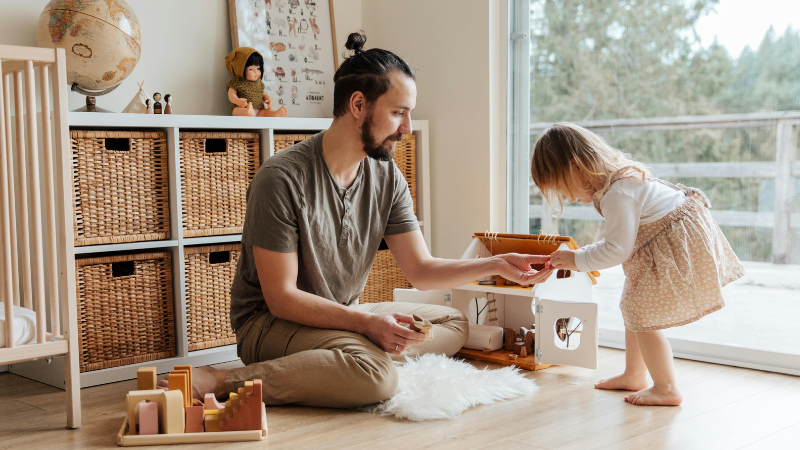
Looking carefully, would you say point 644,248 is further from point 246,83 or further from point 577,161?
point 246,83

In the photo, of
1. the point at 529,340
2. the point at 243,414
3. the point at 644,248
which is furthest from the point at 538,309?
the point at 243,414

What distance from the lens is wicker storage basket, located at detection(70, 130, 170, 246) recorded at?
1938 mm

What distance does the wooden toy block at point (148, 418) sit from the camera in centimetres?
145

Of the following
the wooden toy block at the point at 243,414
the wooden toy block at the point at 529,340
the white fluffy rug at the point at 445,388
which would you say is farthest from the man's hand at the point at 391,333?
the wooden toy block at the point at 529,340

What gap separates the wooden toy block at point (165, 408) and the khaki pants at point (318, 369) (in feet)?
0.66

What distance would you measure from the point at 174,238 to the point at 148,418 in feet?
2.47

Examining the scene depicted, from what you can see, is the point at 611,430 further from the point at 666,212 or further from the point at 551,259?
the point at 666,212

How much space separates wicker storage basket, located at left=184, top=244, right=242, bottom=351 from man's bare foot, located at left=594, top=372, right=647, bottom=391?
114 centimetres

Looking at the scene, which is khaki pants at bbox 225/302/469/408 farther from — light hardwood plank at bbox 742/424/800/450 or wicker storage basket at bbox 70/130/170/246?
light hardwood plank at bbox 742/424/800/450

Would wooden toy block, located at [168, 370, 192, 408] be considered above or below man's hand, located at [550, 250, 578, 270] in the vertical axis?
below

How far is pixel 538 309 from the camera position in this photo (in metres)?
2.03

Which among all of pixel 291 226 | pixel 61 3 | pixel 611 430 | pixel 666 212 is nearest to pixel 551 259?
pixel 666 212

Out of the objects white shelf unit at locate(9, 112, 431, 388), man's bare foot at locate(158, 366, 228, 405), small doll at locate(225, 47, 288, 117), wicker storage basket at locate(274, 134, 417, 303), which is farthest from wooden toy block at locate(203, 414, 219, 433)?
small doll at locate(225, 47, 288, 117)

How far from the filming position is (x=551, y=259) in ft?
5.90
